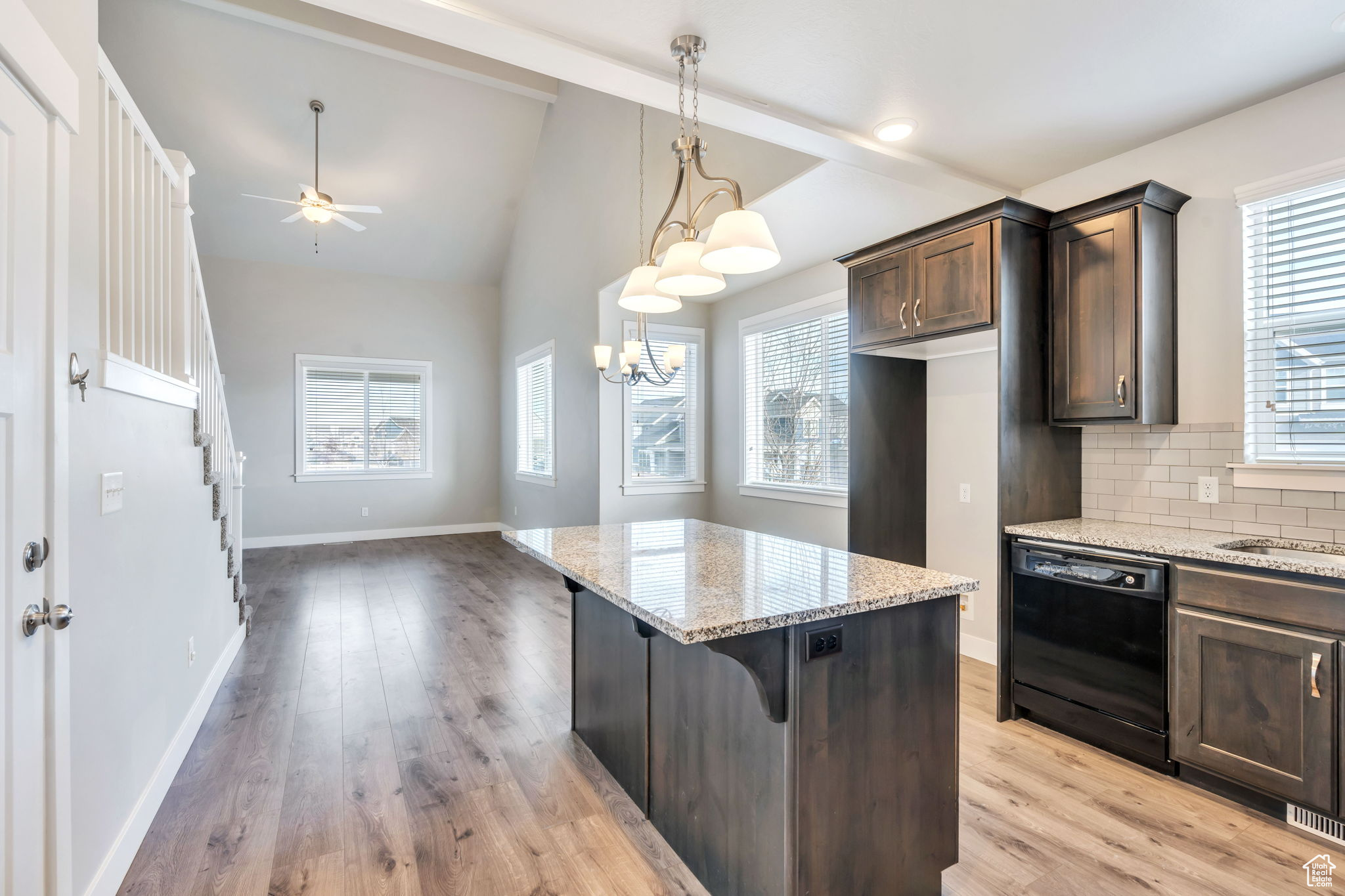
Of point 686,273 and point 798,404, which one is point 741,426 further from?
point 686,273

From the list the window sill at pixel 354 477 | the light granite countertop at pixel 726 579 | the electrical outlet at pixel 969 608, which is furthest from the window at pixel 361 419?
the electrical outlet at pixel 969 608

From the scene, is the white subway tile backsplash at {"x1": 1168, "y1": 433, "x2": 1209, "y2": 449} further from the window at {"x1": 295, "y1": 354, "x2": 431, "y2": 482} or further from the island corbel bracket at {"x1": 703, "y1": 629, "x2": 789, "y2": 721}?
the window at {"x1": 295, "y1": 354, "x2": 431, "y2": 482}

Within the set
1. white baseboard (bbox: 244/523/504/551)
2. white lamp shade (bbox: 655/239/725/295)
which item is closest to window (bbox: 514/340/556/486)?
white baseboard (bbox: 244/523/504/551)

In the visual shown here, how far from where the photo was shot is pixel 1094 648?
2.62 m

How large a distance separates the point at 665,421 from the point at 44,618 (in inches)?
181

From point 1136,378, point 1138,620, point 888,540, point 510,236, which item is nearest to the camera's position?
point 1138,620

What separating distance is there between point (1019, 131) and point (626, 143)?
128 inches

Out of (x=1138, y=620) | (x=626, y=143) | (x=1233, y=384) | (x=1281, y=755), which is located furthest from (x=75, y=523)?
(x=626, y=143)

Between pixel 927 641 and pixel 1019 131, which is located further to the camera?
pixel 1019 131

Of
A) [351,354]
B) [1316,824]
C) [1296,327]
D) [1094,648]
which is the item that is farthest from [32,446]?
[351,354]

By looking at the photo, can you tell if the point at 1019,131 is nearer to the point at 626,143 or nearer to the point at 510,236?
the point at 626,143

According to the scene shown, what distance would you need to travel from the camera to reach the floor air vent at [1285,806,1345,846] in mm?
2021

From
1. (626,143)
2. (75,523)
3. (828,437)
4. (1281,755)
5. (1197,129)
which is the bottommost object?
(1281,755)

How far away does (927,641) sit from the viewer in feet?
5.78
